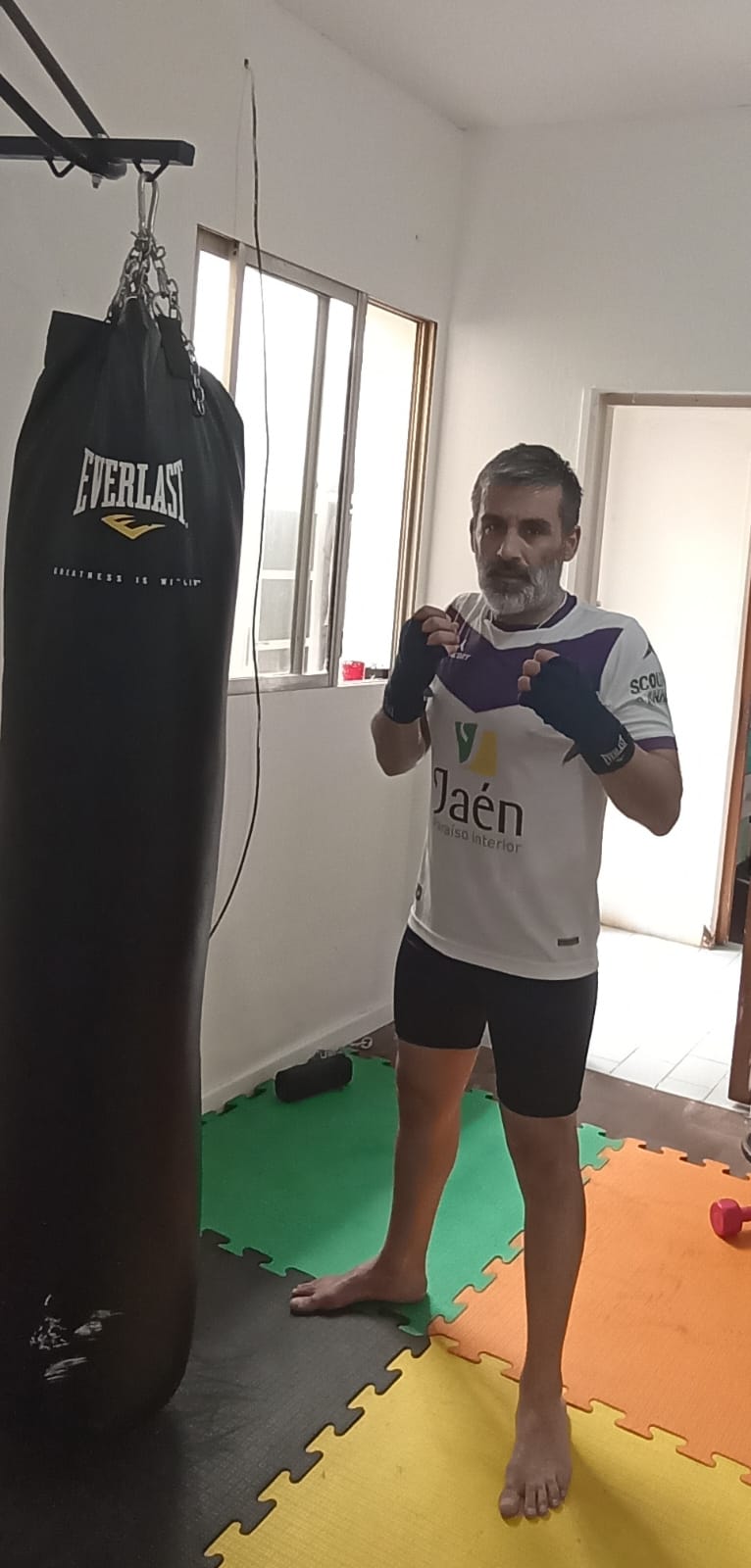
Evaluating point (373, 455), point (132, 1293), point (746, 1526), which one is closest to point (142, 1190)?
point (132, 1293)

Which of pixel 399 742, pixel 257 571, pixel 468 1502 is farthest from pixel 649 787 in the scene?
pixel 257 571

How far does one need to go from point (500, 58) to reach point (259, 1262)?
2705 mm

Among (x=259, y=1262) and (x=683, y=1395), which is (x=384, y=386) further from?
(x=683, y=1395)

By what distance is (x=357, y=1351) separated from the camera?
7.34 feet

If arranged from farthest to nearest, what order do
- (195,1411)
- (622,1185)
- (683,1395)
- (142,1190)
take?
(622,1185)
(683,1395)
(195,1411)
(142,1190)

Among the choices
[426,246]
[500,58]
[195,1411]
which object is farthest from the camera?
[426,246]

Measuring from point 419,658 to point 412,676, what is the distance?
0.03 meters

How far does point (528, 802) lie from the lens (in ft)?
6.28

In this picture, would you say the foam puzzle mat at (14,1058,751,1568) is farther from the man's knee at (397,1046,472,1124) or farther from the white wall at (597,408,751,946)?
the white wall at (597,408,751,946)

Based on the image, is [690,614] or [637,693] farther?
[690,614]

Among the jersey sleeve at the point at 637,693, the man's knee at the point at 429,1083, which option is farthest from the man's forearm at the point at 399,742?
the man's knee at the point at 429,1083

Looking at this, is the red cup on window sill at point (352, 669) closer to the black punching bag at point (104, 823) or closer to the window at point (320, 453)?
the window at point (320, 453)

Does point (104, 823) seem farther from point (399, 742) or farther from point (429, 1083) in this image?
point (429, 1083)

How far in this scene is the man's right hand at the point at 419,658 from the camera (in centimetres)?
196
